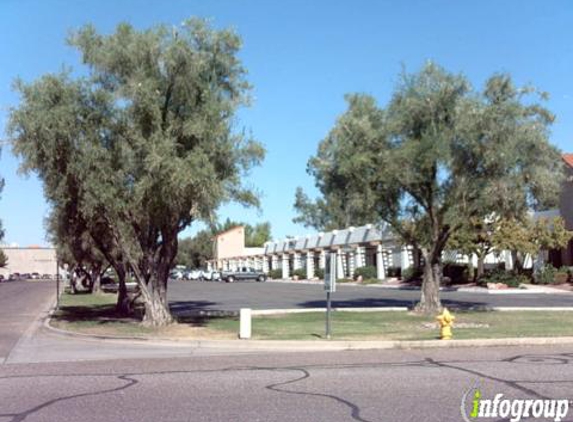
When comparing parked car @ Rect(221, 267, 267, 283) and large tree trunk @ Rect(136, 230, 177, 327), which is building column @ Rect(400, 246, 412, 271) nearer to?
parked car @ Rect(221, 267, 267, 283)

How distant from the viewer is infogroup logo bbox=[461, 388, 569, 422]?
8.03 meters

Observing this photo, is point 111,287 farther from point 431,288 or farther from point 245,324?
point 245,324

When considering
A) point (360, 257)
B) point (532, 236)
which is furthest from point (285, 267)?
point (532, 236)

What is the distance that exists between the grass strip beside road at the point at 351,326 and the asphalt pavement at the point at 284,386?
3.30 m

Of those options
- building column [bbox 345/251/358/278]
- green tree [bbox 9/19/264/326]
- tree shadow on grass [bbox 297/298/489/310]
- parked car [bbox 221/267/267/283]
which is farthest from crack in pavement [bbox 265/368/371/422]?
parked car [bbox 221/267/267/283]

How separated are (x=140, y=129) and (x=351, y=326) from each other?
786 centimetres

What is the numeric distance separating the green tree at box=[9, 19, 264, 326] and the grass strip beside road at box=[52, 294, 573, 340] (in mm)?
3028

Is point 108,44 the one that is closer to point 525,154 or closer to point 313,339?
point 313,339

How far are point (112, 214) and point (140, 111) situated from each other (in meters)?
2.86

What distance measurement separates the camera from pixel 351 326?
20578 millimetres

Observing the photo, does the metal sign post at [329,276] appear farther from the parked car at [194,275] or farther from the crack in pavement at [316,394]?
the parked car at [194,275]

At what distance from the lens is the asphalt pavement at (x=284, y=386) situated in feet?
27.8

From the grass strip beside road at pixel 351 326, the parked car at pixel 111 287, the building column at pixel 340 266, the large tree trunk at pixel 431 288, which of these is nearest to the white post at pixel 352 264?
the building column at pixel 340 266

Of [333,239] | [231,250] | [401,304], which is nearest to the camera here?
[401,304]
